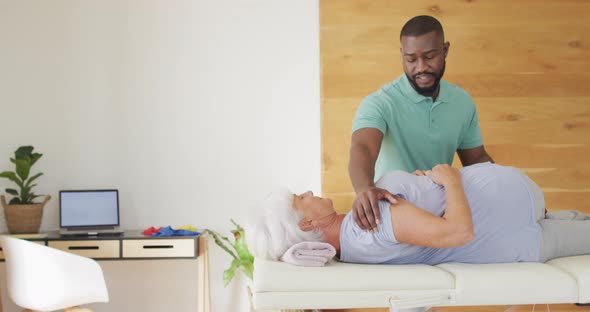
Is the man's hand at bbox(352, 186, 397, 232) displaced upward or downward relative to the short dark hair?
downward

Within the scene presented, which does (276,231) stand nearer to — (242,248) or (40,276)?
(40,276)

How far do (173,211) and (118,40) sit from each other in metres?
1.00

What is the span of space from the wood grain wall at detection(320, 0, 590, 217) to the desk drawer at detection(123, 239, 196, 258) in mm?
771

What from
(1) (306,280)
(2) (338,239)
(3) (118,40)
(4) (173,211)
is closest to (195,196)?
(4) (173,211)

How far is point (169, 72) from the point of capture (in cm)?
399

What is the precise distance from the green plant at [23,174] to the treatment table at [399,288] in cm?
239

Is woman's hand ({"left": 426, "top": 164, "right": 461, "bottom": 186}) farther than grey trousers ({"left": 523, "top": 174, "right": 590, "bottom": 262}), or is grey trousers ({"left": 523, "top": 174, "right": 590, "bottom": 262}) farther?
grey trousers ({"left": 523, "top": 174, "right": 590, "bottom": 262})

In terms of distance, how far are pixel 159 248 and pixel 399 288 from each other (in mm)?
2101

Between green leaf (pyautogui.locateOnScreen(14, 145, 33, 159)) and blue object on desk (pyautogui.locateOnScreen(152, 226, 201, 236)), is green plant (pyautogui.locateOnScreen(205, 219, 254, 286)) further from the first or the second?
green leaf (pyautogui.locateOnScreen(14, 145, 33, 159))

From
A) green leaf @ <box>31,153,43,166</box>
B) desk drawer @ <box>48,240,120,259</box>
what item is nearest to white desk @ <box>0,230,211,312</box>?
desk drawer @ <box>48,240,120,259</box>

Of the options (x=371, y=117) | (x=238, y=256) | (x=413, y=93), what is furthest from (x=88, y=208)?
(x=413, y=93)

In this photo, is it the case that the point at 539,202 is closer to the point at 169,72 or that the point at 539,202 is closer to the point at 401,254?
the point at 401,254

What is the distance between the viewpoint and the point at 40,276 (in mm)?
3004

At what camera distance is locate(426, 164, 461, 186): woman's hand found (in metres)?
1.92
